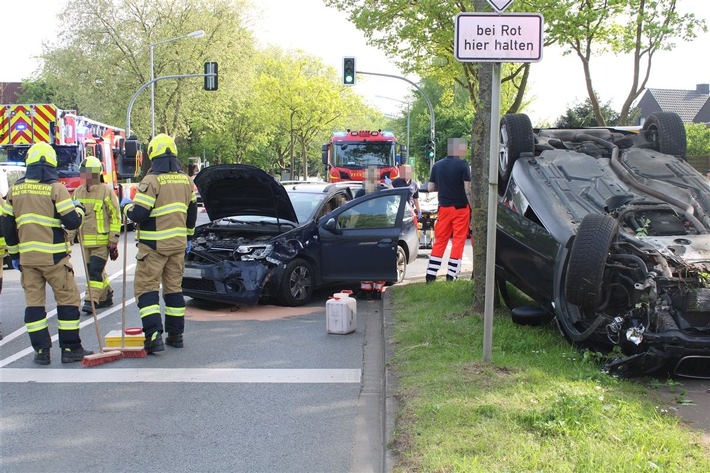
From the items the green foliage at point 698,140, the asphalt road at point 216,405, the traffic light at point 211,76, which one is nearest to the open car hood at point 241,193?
the asphalt road at point 216,405

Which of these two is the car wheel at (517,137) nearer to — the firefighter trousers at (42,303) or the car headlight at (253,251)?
the car headlight at (253,251)

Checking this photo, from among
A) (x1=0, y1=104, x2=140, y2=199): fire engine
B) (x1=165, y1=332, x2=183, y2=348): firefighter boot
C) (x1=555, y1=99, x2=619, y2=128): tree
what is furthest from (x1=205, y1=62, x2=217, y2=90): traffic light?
(x1=165, y1=332, x2=183, y2=348): firefighter boot

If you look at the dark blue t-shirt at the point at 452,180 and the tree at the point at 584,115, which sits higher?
the tree at the point at 584,115

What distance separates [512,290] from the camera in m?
8.61

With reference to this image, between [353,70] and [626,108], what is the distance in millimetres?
10170

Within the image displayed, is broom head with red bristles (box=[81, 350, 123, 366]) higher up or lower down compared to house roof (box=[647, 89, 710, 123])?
lower down

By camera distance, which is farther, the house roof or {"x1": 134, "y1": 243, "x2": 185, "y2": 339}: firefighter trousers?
the house roof

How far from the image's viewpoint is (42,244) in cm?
661

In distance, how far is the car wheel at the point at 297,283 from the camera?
9.19 m

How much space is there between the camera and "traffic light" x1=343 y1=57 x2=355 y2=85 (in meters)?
25.5

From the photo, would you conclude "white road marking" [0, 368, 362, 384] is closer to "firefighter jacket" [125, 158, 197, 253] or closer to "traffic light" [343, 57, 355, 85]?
"firefighter jacket" [125, 158, 197, 253]

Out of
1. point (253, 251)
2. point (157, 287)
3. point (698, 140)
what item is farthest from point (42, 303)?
point (698, 140)

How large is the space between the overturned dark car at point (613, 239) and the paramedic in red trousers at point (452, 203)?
198 centimetres

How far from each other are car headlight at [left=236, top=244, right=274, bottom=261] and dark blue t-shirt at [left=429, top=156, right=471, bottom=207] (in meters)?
2.59
